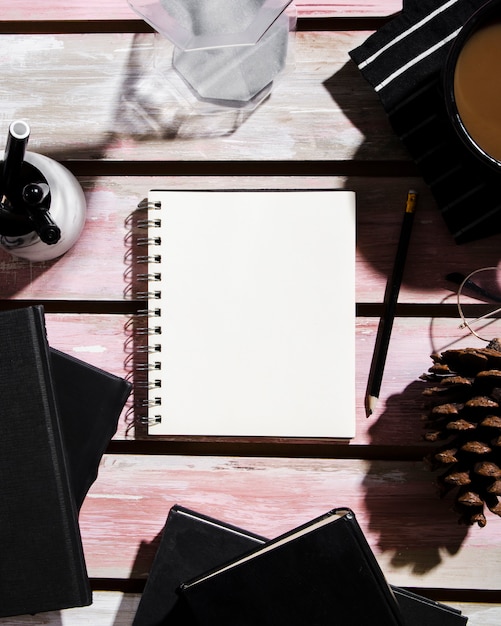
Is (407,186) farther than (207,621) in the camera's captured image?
Yes

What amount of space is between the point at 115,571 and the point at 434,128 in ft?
1.74

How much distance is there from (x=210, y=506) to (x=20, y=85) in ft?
1.51

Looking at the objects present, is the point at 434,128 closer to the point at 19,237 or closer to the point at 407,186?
the point at 407,186

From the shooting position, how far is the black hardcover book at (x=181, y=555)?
619 millimetres

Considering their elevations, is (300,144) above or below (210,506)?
above

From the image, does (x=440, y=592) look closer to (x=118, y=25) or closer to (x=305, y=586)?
(x=305, y=586)

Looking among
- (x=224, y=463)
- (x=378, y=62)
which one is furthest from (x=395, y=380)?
(x=378, y=62)

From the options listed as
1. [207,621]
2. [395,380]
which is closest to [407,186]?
[395,380]

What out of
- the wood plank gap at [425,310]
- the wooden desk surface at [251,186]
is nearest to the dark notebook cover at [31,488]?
the wooden desk surface at [251,186]

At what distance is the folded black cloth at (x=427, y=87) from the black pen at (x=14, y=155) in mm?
318

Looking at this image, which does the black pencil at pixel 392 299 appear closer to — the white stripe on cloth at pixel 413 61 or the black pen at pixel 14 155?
the white stripe on cloth at pixel 413 61

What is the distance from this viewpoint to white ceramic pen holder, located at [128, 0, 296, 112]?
61cm

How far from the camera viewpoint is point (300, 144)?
0.66 m

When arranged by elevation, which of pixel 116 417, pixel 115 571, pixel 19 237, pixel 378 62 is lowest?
pixel 115 571
